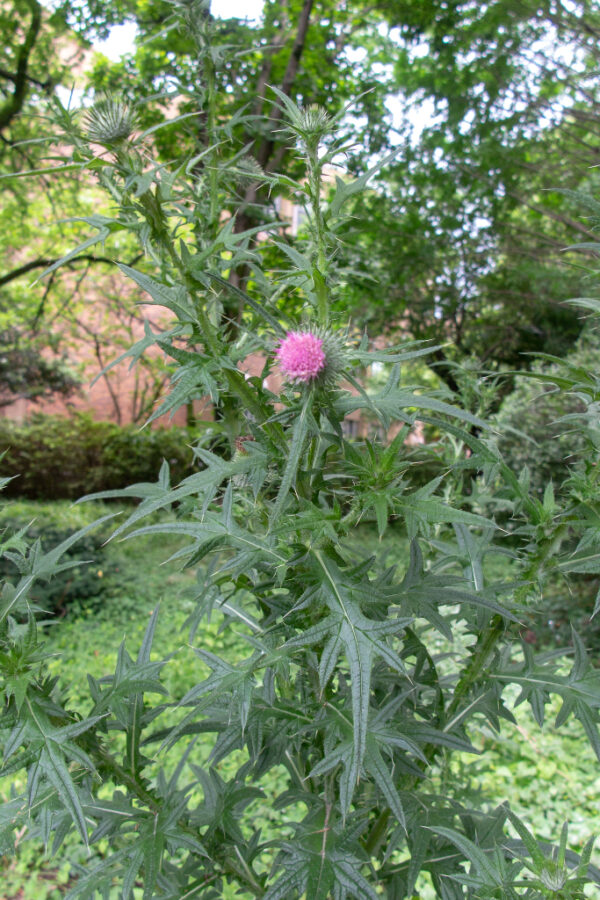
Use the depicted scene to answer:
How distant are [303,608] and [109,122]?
1.01 meters

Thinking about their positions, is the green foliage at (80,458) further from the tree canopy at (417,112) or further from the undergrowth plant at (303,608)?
the undergrowth plant at (303,608)

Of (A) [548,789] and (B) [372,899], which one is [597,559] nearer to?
(B) [372,899]

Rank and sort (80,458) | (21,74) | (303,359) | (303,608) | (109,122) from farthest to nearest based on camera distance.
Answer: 1. (80,458)
2. (21,74)
3. (109,122)
4. (303,608)
5. (303,359)

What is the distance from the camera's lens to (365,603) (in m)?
1.09

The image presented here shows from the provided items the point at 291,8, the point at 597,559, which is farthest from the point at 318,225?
the point at 291,8

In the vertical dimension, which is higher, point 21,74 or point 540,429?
point 21,74

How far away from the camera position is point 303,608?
1086mm

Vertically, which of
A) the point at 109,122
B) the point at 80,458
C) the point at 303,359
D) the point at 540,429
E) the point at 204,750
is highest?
the point at 109,122

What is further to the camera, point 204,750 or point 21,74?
point 21,74

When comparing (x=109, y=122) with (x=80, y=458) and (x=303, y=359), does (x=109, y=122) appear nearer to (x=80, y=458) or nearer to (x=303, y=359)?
(x=303, y=359)

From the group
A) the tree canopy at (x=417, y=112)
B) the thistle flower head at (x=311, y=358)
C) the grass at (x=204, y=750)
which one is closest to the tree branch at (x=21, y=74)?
the tree canopy at (x=417, y=112)

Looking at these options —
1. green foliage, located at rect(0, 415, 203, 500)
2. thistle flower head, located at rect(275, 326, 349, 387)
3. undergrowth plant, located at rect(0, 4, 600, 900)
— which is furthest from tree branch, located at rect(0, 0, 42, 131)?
thistle flower head, located at rect(275, 326, 349, 387)

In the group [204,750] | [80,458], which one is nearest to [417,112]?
[204,750]

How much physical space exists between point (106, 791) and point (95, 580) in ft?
10.8
